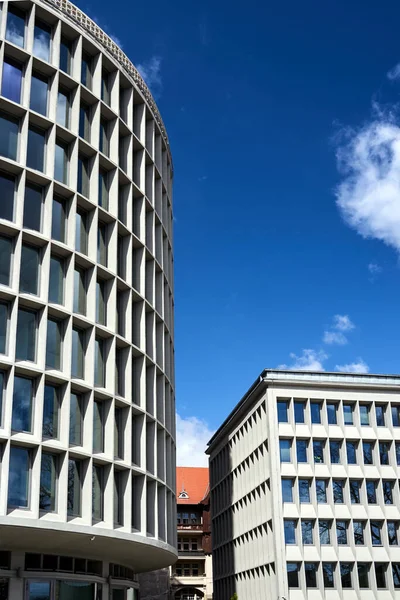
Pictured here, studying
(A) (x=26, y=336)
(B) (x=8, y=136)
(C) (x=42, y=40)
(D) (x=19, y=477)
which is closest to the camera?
(D) (x=19, y=477)

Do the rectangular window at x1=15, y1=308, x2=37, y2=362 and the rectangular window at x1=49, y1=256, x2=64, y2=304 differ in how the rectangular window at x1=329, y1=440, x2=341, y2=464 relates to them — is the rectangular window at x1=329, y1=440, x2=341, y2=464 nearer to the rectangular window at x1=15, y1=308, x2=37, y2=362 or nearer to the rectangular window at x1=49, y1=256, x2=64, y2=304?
the rectangular window at x1=49, y1=256, x2=64, y2=304

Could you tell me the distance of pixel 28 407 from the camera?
2955 centimetres

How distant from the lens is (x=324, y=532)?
54.6 m

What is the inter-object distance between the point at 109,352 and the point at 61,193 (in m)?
7.21

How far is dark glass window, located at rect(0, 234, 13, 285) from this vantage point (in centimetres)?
3011

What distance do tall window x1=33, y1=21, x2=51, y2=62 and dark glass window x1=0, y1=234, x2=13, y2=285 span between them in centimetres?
920

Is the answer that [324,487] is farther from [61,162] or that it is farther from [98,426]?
[61,162]

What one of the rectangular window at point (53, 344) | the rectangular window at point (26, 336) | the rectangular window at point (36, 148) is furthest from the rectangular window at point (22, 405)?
the rectangular window at point (36, 148)

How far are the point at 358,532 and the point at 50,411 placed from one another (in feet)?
105

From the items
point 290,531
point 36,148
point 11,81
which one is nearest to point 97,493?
point 36,148

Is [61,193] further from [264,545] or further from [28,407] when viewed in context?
[264,545]

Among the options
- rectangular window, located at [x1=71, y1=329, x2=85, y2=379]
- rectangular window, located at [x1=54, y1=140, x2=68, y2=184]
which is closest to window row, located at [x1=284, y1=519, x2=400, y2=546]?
rectangular window, located at [x1=71, y1=329, x2=85, y2=379]

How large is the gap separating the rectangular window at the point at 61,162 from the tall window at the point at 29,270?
394cm

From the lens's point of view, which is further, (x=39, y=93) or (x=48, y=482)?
(x=39, y=93)
